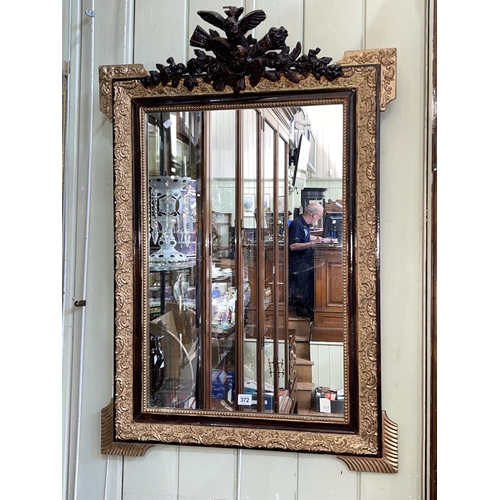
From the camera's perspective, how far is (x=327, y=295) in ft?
3.19

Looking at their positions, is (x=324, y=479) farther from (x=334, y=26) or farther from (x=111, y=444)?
(x=334, y=26)

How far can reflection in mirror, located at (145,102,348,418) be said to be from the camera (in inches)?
38.1

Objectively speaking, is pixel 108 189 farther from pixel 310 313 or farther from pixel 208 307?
pixel 310 313

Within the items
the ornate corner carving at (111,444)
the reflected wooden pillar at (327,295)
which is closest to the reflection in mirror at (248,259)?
the reflected wooden pillar at (327,295)

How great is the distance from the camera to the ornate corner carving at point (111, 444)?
1.06m

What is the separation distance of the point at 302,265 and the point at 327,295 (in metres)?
0.08

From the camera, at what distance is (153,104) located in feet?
3.36

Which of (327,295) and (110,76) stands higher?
(110,76)

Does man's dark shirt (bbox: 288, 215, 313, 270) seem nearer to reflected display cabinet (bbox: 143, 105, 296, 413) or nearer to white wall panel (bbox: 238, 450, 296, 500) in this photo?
reflected display cabinet (bbox: 143, 105, 296, 413)

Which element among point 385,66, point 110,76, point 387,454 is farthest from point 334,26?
point 387,454

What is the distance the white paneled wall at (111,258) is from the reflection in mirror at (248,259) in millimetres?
114

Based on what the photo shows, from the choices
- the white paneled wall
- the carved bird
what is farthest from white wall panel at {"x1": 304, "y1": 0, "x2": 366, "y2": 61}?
the carved bird
